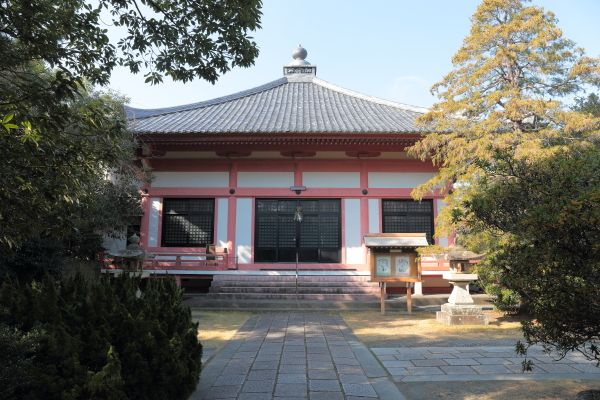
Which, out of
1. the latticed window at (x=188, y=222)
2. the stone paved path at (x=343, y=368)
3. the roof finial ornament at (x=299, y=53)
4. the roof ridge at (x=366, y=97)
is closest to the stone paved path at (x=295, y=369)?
the stone paved path at (x=343, y=368)

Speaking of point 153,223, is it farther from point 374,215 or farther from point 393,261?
point 393,261

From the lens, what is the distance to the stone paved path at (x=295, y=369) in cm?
356

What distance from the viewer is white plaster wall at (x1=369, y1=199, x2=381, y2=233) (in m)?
11.9

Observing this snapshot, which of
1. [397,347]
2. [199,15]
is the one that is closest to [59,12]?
[199,15]

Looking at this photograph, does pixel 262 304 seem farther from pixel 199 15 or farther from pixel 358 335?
pixel 199 15

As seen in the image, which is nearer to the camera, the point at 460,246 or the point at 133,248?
Answer: the point at 460,246

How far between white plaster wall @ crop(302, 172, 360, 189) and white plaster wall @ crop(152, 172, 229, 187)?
2.46 m

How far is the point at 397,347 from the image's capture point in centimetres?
553

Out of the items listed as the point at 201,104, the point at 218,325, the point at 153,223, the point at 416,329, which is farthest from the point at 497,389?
the point at 201,104

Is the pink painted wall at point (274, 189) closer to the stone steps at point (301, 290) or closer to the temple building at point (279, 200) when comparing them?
the temple building at point (279, 200)

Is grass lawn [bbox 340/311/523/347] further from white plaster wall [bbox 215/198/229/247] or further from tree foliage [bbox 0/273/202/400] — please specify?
white plaster wall [bbox 215/198/229/247]

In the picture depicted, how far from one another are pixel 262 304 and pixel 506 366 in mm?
6099

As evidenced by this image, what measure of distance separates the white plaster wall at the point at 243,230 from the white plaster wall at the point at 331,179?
73.5 inches

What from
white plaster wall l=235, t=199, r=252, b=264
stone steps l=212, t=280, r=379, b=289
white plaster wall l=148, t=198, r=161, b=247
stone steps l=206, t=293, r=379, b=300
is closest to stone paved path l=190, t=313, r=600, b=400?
stone steps l=206, t=293, r=379, b=300
